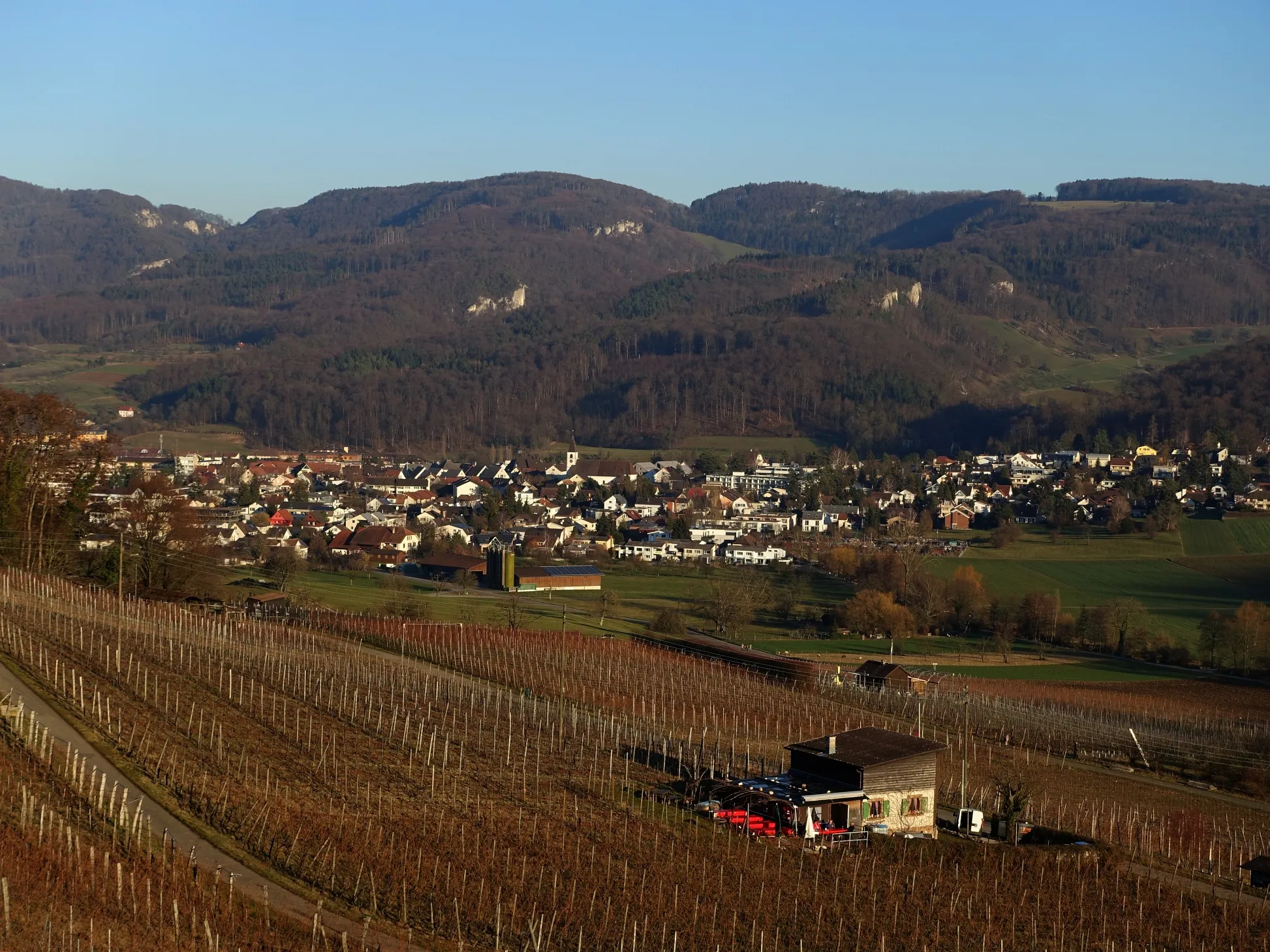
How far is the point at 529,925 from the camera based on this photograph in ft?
49.1

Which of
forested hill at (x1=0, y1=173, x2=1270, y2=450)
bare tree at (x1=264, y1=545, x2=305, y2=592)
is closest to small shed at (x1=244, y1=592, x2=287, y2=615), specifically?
bare tree at (x1=264, y1=545, x2=305, y2=592)

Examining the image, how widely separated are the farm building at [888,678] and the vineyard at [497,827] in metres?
4.68

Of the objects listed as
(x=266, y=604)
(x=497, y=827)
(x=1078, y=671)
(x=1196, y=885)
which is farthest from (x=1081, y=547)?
(x=497, y=827)

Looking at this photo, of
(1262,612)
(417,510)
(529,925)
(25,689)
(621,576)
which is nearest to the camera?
(529,925)

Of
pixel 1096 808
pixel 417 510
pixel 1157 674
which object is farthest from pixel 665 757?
pixel 417 510

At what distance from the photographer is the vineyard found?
50.2 ft

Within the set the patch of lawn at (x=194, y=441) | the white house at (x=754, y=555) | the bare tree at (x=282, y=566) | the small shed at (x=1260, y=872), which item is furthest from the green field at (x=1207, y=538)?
the patch of lawn at (x=194, y=441)

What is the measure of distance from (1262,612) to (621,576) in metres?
21.9

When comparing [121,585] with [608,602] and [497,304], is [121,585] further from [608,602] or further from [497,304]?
[497,304]

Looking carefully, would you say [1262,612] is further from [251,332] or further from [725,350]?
[251,332]

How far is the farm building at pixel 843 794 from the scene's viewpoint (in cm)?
2064

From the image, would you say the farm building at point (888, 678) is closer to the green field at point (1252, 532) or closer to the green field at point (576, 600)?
the green field at point (576, 600)

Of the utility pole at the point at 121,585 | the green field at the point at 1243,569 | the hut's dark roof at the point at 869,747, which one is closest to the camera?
the hut's dark roof at the point at 869,747

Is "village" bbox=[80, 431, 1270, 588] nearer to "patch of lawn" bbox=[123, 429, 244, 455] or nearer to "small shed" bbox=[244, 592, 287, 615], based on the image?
"patch of lawn" bbox=[123, 429, 244, 455]
